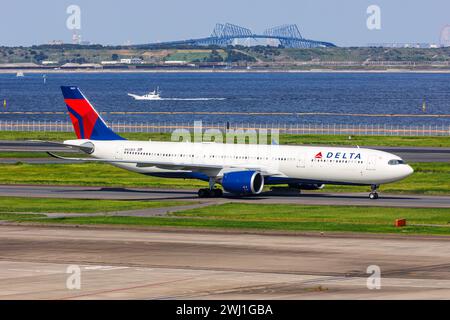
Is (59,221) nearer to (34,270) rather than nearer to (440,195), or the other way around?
(34,270)

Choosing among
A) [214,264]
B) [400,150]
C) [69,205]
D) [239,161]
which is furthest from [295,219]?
[400,150]

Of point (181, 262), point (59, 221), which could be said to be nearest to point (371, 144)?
point (59, 221)

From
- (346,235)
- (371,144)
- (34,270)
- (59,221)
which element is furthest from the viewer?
(371,144)

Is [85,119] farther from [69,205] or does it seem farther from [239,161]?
[69,205]

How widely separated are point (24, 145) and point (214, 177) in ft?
183

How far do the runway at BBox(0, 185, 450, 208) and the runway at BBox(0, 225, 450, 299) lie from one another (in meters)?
18.2

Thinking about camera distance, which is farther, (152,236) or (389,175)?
(389,175)

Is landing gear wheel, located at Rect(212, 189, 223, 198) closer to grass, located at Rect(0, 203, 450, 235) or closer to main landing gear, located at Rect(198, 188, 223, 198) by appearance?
main landing gear, located at Rect(198, 188, 223, 198)

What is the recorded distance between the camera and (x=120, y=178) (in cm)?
10031

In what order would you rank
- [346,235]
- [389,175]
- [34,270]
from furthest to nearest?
1. [389,175]
2. [346,235]
3. [34,270]

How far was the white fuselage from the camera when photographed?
267 feet

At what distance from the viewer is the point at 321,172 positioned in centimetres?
8231

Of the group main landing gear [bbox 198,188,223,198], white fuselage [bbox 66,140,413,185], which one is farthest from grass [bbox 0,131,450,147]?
main landing gear [bbox 198,188,223,198]
